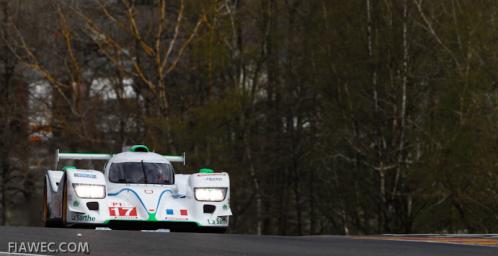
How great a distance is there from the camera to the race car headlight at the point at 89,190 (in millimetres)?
17438

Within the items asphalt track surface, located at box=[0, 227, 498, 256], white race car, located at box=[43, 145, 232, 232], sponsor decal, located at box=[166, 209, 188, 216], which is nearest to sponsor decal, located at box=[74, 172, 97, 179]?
white race car, located at box=[43, 145, 232, 232]

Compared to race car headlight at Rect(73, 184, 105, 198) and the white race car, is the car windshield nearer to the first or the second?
the white race car

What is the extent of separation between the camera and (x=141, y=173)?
18844mm

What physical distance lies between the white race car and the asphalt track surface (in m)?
2.67

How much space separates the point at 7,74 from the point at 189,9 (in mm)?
8328

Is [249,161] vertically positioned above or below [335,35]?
below

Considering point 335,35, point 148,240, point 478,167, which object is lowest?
point 148,240

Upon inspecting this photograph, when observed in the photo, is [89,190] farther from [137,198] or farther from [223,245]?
[223,245]

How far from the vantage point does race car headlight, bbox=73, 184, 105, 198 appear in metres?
17.4

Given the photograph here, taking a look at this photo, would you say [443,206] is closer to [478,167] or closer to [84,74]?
[478,167]

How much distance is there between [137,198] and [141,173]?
116 cm

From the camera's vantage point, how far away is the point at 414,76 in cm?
3581

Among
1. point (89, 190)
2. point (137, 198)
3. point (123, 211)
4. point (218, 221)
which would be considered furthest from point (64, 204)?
point (218, 221)

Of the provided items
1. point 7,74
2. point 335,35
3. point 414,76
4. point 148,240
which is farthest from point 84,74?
point 148,240
